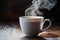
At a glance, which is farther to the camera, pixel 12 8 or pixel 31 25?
pixel 12 8

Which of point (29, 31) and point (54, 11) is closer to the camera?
point (29, 31)

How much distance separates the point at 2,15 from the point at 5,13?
0.12 ft

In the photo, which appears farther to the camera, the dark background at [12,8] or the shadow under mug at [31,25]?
the dark background at [12,8]

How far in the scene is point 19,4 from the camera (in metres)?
1.47

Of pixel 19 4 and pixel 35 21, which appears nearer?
pixel 35 21

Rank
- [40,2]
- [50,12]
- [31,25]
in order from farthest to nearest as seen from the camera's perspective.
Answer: [50,12] < [40,2] < [31,25]

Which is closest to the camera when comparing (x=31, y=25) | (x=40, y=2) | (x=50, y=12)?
(x=31, y=25)

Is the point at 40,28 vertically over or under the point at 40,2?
under

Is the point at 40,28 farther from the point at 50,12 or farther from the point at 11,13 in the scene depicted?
the point at 11,13

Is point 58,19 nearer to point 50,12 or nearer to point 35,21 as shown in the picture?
point 50,12

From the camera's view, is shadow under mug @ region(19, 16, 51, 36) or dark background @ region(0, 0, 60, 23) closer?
shadow under mug @ region(19, 16, 51, 36)

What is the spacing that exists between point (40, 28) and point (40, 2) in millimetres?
331

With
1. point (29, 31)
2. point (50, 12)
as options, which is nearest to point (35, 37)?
point (29, 31)

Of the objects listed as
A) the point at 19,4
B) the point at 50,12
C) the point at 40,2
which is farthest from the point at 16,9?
the point at 40,2
